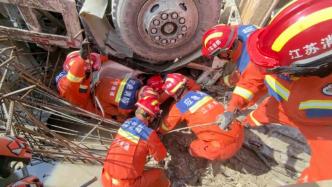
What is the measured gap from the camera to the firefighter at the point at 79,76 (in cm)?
473

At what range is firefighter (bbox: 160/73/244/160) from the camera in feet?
13.5

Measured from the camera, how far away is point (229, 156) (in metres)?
4.27

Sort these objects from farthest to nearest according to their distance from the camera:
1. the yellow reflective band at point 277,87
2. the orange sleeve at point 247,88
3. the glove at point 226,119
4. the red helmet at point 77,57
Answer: the red helmet at point 77,57, the orange sleeve at point 247,88, the glove at point 226,119, the yellow reflective band at point 277,87

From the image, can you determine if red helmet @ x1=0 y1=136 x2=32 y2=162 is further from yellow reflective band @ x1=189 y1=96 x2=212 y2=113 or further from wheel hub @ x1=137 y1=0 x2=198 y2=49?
wheel hub @ x1=137 y1=0 x2=198 y2=49

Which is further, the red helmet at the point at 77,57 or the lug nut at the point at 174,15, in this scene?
the red helmet at the point at 77,57

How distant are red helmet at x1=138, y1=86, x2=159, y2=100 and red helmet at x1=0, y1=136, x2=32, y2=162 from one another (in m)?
1.62

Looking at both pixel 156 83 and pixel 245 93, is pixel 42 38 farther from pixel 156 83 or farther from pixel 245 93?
pixel 245 93

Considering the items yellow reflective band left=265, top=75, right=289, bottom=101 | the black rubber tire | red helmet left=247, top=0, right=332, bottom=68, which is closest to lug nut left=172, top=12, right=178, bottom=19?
the black rubber tire

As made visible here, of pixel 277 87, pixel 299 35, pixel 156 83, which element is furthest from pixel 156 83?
pixel 299 35

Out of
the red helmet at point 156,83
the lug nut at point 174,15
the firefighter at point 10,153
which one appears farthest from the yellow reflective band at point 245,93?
the firefighter at point 10,153

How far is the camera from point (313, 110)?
3.21 m

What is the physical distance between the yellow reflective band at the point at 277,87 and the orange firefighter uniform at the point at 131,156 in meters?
1.36

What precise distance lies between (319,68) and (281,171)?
6.41 feet

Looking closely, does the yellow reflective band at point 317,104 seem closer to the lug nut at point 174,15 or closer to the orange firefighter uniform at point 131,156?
the orange firefighter uniform at point 131,156
